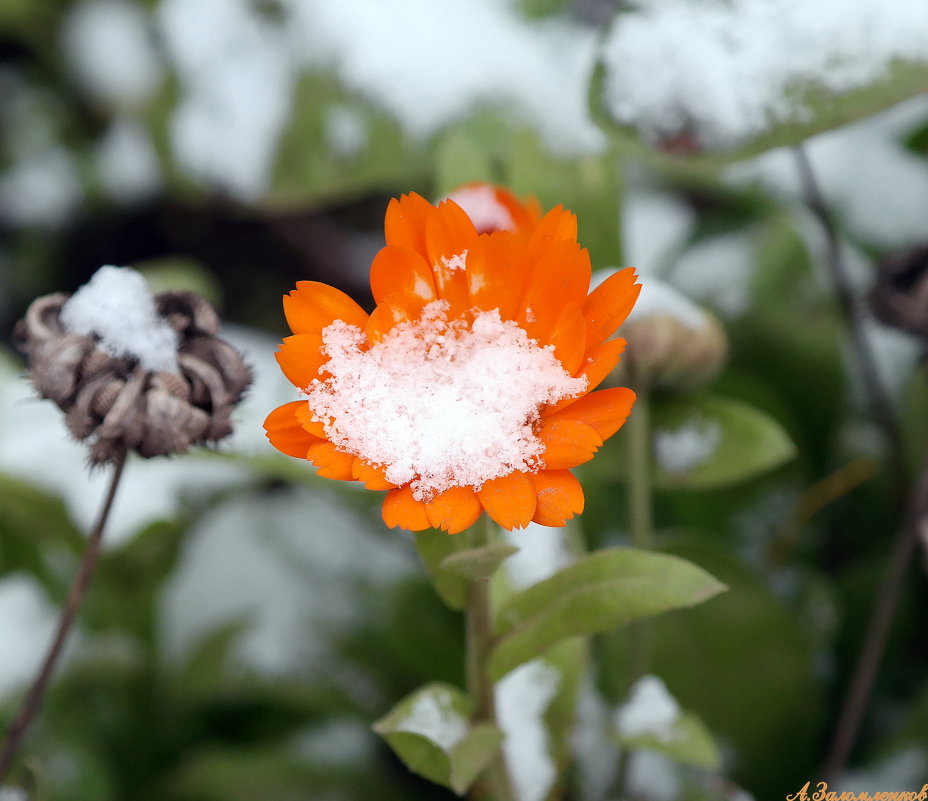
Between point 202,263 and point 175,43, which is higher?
point 175,43

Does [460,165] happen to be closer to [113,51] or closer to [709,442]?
[709,442]

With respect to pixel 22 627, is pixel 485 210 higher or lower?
higher

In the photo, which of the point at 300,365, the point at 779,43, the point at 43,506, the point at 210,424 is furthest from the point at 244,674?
the point at 779,43

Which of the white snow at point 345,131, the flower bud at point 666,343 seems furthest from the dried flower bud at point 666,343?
the white snow at point 345,131

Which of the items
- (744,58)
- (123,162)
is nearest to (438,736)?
(744,58)

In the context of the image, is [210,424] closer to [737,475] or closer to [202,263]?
[737,475]
